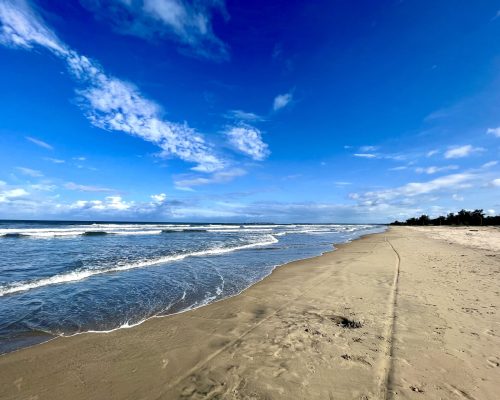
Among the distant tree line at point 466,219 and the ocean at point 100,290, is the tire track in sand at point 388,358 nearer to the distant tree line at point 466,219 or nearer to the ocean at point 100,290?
the ocean at point 100,290

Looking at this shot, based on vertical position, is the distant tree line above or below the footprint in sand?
above

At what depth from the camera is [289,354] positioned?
4.77m

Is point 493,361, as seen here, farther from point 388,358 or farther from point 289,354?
point 289,354

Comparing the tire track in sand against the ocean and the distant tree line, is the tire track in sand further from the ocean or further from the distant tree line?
the distant tree line

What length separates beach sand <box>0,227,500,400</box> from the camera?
3854 millimetres

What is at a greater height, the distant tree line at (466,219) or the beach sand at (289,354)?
the distant tree line at (466,219)

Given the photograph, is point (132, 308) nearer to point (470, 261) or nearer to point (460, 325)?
point (460, 325)

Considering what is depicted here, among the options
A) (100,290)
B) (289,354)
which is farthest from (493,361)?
(100,290)

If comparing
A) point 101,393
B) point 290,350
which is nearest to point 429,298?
point 290,350

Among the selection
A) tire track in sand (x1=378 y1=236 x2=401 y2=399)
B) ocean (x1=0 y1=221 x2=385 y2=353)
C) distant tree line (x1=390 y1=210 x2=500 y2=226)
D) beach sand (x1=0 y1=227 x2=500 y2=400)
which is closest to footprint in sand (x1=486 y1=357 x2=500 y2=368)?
beach sand (x1=0 y1=227 x2=500 y2=400)

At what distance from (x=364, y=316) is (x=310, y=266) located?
7669 mm

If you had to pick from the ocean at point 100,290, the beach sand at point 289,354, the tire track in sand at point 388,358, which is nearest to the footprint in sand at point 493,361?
the beach sand at point 289,354

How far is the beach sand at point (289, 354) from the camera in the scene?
3854mm

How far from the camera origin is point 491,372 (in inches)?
163
